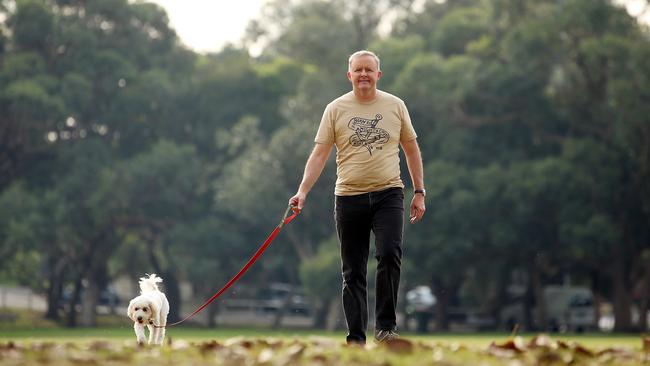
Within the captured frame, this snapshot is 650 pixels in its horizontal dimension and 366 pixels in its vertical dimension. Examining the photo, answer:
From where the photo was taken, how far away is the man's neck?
9.35m

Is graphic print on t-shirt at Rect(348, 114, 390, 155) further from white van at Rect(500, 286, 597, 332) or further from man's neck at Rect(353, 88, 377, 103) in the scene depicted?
white van at Rect(500, 286, 597, 332)

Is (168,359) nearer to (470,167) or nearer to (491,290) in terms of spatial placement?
(470,167)

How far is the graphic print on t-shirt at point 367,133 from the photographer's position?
30.8ft

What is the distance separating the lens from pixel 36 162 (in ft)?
166

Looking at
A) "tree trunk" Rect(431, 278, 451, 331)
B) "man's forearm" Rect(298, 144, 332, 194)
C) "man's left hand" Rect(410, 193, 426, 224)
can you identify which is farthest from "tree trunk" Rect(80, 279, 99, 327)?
"man's left hand" Rect(410, 193, 426, 224)

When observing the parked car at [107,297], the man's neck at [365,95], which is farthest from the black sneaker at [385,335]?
the parked car at [107,297]

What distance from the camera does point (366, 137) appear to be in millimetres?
9391

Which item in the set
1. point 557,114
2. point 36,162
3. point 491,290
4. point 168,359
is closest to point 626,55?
point 557,114

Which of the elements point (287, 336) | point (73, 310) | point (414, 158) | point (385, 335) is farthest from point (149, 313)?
point (73, 310)

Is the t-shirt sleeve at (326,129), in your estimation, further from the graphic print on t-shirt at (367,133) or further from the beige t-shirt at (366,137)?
the graphic print on t-shirt at (367,133)

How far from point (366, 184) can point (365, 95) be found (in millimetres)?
667

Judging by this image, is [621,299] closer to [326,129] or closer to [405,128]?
[405,128]

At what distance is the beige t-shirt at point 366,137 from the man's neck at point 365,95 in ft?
0.10

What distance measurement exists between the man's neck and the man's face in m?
0.03
